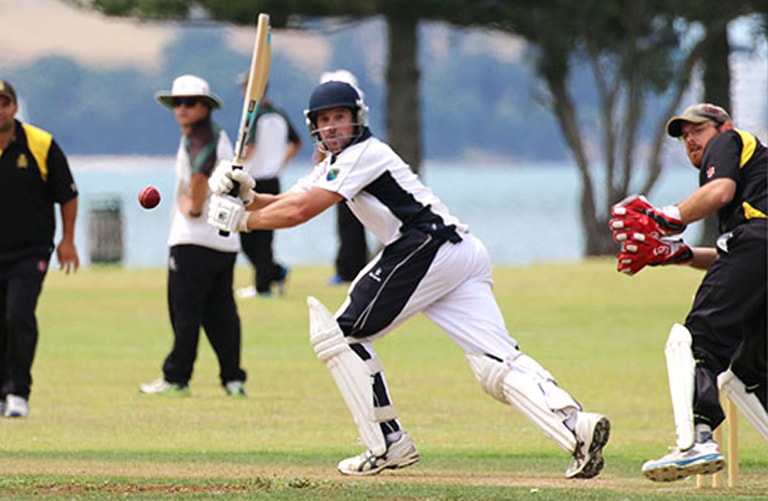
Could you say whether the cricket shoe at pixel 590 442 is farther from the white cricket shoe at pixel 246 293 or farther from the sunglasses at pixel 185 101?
the white cricket shoe at pixel 246 293

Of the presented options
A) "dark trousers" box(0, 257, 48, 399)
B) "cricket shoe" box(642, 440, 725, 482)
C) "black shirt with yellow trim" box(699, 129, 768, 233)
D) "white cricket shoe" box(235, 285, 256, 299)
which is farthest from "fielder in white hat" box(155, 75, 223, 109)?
"white cricket shoe" box(235, 285, 256, 299)

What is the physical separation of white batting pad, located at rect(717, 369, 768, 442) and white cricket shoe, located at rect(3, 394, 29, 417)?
17.6ft

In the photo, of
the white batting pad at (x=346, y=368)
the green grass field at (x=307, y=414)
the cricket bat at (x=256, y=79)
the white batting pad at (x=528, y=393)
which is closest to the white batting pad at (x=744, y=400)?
the green grass field at (x=307, y=414)

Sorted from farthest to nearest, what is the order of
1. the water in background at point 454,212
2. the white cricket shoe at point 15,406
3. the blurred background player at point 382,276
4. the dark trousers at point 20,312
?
the water in background at point 454,212 < the white cricket shoe at point 15,406 < the dark trousers at point 20,312 < the blurred background player at point 382,276

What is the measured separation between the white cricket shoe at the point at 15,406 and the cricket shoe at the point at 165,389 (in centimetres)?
155

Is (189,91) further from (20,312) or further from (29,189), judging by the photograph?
(20,312)

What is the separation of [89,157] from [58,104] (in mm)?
5571

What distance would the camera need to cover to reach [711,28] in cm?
3216

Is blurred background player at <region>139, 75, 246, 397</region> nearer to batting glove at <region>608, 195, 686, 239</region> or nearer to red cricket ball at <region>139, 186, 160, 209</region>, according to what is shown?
red cricket ball at <region>139, 186, 160, 209</region>

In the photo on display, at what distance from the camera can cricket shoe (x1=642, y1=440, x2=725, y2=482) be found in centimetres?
878

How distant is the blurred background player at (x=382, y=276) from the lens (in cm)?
975

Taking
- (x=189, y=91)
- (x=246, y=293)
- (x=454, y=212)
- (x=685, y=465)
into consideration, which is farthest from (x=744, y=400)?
(x=454, y=212)

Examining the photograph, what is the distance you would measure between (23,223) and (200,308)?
1.70 m

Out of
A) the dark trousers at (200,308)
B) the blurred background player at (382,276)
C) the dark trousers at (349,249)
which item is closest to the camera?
the blurred background player at (382,276)
